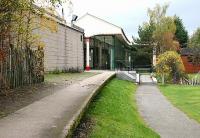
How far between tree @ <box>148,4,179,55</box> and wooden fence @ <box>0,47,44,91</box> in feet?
146

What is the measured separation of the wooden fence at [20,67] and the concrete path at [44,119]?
2461 mm

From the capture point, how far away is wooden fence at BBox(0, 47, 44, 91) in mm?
16000

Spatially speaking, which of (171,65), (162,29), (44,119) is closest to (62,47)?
(171,65)

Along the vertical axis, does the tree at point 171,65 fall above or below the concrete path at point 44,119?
above

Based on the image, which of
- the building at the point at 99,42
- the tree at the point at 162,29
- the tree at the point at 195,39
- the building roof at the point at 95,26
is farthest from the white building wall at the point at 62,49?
the tree at the point at 195,39

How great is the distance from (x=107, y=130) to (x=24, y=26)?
6818 millimetres

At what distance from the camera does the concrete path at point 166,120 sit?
1576 centimetres

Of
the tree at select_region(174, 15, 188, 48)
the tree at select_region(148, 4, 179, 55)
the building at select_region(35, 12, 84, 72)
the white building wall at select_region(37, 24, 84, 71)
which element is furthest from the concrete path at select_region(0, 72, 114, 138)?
the tree at select_region(174, 15, 188, 48)

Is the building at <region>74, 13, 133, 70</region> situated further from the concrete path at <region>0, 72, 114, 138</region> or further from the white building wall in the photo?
the concrete path at <region>0, 72, 114, 138</region>

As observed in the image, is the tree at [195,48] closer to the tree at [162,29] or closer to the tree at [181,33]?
the tree at [162,29]

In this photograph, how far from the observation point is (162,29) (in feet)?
217

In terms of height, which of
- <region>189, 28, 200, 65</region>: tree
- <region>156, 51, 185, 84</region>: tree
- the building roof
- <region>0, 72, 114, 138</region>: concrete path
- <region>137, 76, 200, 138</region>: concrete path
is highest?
the building roof

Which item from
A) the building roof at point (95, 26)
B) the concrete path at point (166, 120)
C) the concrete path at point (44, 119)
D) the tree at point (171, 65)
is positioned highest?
the building roof at point (95, 26)

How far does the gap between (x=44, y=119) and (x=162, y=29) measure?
57.0 meters
